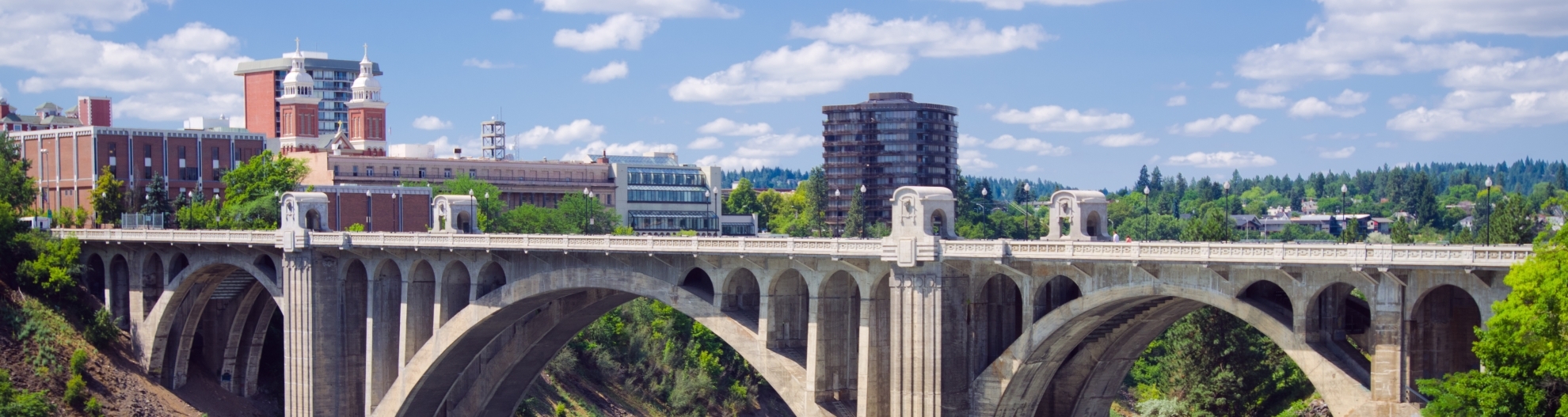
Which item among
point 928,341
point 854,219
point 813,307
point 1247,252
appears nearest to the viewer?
point 1247,252

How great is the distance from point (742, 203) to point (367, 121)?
55.9m

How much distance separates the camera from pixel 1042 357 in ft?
162

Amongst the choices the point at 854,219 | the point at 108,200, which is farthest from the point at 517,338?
the point at 854,219

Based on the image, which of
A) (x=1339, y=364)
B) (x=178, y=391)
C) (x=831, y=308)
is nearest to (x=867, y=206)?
(x=178, y=391)

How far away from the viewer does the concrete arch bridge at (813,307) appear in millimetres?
40500

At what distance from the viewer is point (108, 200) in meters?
99.4

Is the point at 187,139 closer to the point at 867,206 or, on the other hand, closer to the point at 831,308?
the point at 831,308

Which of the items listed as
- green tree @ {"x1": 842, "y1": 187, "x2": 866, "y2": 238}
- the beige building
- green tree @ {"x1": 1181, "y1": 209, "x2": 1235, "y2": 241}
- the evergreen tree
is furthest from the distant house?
the evergreen tree

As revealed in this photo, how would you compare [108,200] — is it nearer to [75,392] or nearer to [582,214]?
[75,392]

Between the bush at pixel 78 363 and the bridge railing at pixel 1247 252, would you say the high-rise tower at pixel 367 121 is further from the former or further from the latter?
the bridge railing at pixel 1247 252

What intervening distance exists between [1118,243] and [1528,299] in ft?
38.8

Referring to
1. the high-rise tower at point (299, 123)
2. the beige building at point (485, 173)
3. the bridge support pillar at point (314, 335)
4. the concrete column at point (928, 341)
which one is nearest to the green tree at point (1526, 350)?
the concrete column at point (928, 341)

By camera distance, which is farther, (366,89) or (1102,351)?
(366,89)

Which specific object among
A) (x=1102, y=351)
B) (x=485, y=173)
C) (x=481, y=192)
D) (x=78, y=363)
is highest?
(x=485, y=173)
